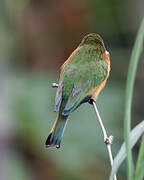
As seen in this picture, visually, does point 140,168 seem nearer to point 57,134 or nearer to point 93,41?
point 57,134

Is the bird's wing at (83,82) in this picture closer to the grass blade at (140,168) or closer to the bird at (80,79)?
the bird at (80,79)

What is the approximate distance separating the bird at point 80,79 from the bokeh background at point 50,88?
83.2 inches

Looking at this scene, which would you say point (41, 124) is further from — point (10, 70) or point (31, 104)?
point (10, 70)

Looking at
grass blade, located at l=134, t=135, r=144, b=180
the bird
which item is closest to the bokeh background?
the bird

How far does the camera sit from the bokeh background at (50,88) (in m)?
4.75

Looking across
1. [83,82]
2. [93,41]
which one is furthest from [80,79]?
[93,41]

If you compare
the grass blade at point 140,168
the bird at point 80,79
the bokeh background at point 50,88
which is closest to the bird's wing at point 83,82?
the bird at point 80,79

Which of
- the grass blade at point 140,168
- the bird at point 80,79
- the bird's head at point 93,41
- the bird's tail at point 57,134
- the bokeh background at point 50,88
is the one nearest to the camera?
the grass blade at point 140,168

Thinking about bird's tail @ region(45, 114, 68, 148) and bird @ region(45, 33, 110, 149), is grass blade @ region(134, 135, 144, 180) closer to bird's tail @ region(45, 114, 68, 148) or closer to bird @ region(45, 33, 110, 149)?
bird's tail @ region(45, 114, 68, 148)

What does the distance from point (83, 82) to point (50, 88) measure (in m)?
2.74

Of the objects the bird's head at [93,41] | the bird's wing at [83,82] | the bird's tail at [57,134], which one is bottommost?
the bird's tail at [57,134]

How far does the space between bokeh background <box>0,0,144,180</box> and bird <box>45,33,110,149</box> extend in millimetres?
2113

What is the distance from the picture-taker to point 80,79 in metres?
2.49

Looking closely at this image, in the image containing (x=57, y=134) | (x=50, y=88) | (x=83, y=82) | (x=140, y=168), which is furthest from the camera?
(x=50, y=88)
